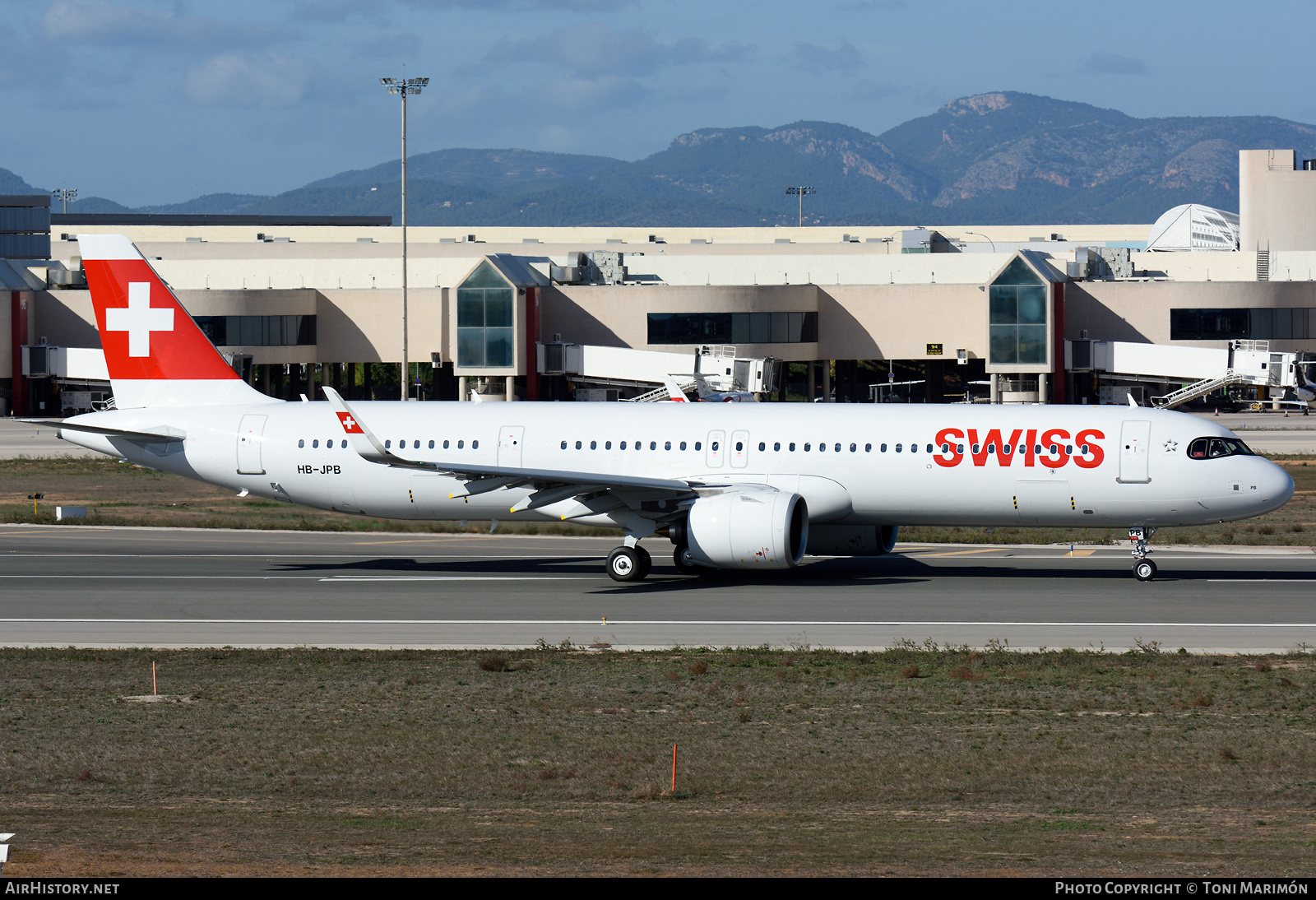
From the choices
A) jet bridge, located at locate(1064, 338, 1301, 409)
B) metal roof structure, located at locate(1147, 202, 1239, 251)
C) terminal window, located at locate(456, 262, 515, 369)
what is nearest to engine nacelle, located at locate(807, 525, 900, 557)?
jet bridge, located at locate(1064, 338, 1301, 409)

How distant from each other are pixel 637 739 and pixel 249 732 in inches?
199

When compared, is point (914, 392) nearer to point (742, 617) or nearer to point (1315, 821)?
point (742, 617)

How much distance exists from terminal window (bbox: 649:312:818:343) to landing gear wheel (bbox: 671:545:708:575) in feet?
239

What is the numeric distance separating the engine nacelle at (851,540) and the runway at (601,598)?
24.6 inches

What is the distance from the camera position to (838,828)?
1430 cm

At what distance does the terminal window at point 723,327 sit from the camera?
10744 centimetres

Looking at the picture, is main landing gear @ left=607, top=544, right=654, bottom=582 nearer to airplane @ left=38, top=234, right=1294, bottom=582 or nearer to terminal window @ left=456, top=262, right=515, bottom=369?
airplane @ left=38, top=234, right=1294, bottom=582

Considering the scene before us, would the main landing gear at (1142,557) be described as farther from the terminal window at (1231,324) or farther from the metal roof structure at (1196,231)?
the metal roof structure at (1196,231)

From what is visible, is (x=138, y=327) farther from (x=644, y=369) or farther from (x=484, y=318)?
(x=484, y=318)

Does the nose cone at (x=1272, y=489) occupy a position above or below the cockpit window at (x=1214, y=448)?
below

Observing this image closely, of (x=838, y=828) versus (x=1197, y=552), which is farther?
(x=1197, y=552)

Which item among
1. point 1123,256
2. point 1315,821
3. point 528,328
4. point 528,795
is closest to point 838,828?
point 528,795

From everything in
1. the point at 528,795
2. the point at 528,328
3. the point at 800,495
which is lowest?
the point at 528,795

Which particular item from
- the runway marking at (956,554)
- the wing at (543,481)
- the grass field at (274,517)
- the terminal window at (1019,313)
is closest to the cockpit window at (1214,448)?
the grass field at (274,517)
